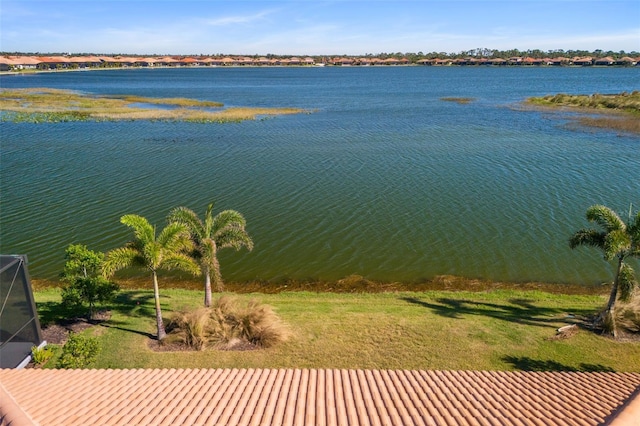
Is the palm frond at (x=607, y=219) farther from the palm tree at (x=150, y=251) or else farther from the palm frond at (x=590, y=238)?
the palm tree at (x=150, y=251)

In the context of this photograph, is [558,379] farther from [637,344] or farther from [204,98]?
[204,98]

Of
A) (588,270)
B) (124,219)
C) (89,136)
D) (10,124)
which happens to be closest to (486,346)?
(588,270)

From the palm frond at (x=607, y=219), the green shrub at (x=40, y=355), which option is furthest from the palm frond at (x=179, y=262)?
the palm frond at (x=607, y=219)

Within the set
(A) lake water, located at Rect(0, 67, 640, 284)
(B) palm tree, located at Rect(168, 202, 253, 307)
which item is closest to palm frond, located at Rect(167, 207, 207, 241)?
(B) palm tree, located at Rect(168, 202, 253, 307)

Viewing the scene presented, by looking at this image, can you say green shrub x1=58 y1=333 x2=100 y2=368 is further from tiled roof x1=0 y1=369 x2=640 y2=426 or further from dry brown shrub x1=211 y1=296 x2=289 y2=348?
dry brown shrub x1=211 y1=296 x2=289 y2=348

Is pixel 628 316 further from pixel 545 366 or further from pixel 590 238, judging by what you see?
pixel 545 366

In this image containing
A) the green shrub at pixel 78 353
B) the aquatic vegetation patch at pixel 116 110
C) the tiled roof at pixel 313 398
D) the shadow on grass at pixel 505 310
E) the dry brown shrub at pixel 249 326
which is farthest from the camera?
the aquatic vegetation patch at pixel 116 110

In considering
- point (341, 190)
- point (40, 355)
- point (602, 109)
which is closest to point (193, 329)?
point (40, 355)
